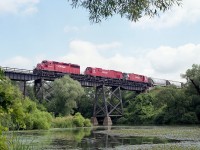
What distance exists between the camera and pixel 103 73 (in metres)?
69.0

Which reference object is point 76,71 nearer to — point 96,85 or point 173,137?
point 96,85

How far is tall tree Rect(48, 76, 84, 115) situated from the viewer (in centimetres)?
5575

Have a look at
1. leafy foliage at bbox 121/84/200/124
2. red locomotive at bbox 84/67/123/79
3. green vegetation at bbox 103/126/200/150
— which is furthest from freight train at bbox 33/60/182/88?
green vegetation at bbox 103/126/200/150

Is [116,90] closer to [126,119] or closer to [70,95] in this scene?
[126,119]

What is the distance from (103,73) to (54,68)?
36.7 feet

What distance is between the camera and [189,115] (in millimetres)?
55250

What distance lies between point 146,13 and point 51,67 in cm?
5369

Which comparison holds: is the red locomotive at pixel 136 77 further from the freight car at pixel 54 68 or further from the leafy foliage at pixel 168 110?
the freight car at pixel 54 68

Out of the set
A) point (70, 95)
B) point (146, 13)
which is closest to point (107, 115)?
point (70, 95)

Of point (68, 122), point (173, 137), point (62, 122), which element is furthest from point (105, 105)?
point (173, 137)

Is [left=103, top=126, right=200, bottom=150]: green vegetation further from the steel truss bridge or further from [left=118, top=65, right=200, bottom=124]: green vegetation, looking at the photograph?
the steel truss bridge

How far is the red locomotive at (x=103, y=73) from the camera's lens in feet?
220

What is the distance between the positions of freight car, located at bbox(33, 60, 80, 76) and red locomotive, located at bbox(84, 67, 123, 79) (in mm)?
2188

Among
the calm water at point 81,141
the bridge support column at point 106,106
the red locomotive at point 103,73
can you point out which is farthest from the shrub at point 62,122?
the calm water at point 81,141
